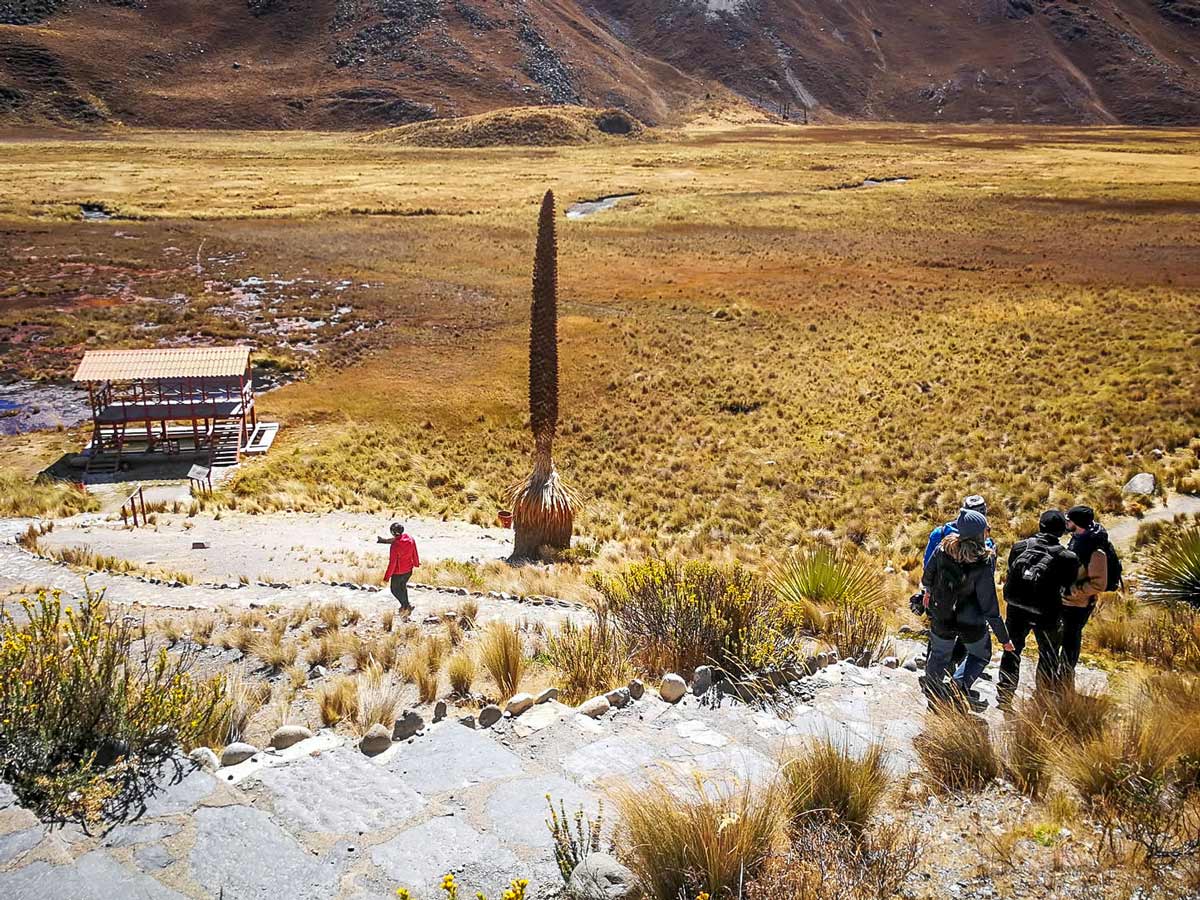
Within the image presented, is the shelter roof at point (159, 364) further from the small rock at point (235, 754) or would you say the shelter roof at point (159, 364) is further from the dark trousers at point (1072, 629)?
the dark trousers at point (1072, 629)

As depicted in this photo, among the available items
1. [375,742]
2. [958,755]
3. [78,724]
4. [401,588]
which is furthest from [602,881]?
[401,588]

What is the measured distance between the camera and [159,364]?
23.8 m

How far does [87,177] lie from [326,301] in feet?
157

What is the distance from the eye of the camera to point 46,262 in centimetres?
4288

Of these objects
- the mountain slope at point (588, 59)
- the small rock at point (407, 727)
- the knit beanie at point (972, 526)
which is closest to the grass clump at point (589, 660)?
the small rock at point (407, 727)

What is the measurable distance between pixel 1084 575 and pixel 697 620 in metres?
3.01

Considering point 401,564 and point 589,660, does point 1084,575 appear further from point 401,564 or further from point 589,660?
point 401,564

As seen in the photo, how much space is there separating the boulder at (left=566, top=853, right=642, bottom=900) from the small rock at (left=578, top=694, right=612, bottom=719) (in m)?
2.01

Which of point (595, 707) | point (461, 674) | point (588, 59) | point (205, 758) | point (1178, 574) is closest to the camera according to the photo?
point (205, 758)

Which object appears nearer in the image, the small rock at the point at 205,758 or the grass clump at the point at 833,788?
the grass clump at the point at 833,788

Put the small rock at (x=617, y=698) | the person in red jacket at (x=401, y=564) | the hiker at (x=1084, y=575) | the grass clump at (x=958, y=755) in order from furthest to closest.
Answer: the person in red jacket at (x=401, y=564), the hiker at (x=1084, y=575), the small rock at (x=617, y=698), the grass clump at (x=958, y=755)

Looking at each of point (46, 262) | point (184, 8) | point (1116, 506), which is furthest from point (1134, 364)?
point (184, 8)

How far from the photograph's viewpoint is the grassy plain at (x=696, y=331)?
19750 millimetres

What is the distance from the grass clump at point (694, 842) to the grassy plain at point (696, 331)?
1155 centimetres
